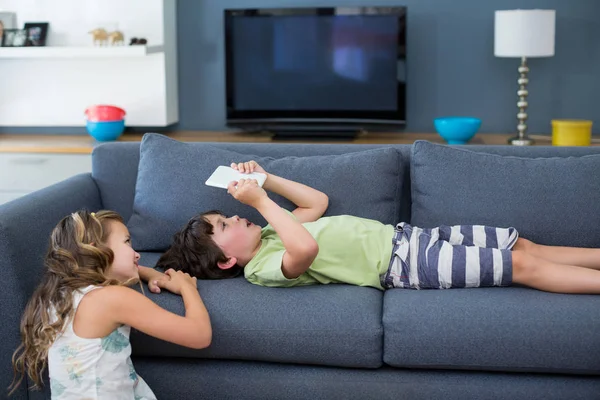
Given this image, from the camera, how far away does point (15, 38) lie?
4.84 metres

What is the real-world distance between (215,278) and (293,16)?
8.08ft

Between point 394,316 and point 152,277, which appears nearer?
point 394,316

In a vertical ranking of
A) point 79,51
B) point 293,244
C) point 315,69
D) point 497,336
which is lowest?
point 497,336

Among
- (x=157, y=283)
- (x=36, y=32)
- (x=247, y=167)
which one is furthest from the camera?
(x=36, y=32)

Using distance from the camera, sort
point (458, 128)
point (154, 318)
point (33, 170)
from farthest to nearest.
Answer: point (33, 170), point (458, 128), point (154, 318)

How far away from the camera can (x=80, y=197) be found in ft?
9.95

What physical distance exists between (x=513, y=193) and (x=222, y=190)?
0.96 metres

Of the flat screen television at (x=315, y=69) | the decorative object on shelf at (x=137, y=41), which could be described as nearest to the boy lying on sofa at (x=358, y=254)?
the flat screen television at (x=315, y=69)

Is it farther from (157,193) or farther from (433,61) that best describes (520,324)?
(433,61)

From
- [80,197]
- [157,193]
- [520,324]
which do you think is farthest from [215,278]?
[520,324]

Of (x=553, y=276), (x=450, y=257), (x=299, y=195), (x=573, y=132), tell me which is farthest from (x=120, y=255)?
(x=573, y=132)

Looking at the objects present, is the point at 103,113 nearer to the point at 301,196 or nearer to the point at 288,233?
the point at 301,196

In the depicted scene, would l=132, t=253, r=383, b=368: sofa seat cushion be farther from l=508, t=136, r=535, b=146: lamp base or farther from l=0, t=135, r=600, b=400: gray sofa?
l=508, t=136, r=535, b=146: lamp base

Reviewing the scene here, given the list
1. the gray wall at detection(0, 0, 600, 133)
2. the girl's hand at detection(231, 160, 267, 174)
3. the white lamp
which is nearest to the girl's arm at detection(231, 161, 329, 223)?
the girl's hand at detection(231, 160, 267, 174)
